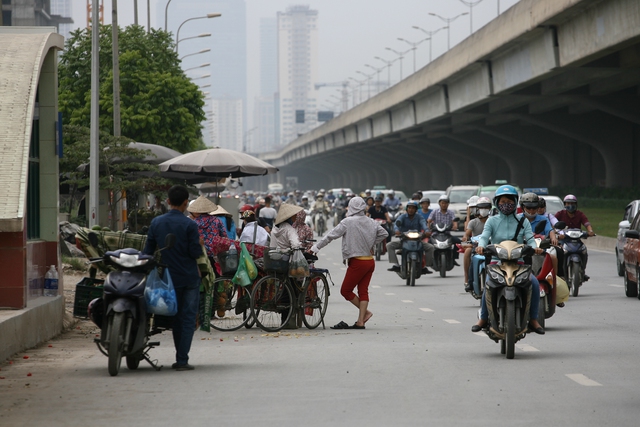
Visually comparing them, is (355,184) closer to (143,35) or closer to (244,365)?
(143,35)

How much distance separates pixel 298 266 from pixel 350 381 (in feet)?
14.7

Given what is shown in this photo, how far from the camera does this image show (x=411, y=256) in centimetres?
2270

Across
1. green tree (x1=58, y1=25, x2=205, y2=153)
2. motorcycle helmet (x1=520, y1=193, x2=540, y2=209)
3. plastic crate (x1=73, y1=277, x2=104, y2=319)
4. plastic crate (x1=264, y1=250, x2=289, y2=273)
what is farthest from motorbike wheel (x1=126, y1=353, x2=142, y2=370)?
green tree (x1=58, y1=25, x2=205, y2=153)

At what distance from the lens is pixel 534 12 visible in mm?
32406

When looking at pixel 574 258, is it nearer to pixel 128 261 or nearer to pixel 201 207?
pixel 201 207

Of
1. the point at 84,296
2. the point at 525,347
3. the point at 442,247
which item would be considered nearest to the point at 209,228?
the point at 84,296

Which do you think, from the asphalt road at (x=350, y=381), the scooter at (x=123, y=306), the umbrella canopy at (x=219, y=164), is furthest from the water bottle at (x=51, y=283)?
the umbrella canopy at (x=219, y=164)

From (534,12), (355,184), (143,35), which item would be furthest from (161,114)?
(355,184)

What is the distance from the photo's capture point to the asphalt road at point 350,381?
25.7 ft

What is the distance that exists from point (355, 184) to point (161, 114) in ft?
347

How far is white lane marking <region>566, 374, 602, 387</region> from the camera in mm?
9195

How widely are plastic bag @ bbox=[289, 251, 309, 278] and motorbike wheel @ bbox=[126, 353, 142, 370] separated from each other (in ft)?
12.1

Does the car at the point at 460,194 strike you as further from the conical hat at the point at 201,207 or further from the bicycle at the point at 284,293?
the bicycle at the point at 284,293

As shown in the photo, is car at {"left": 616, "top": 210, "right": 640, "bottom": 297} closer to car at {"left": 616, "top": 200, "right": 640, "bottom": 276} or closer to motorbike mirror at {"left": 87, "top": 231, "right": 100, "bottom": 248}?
car at {"left": 616, "top": 200, "right": 640, "bottom": 276}
